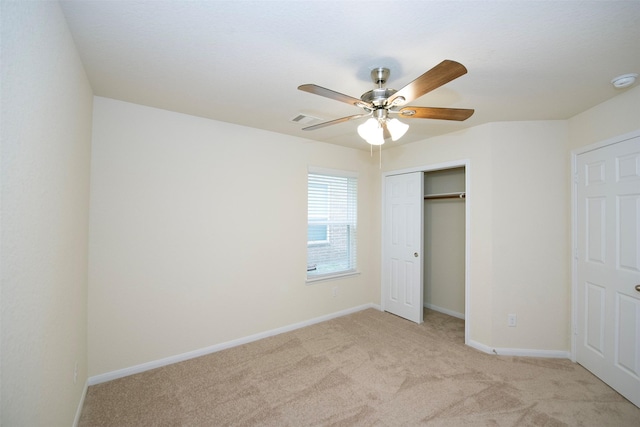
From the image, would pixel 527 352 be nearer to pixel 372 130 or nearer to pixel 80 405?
pixel 372 130

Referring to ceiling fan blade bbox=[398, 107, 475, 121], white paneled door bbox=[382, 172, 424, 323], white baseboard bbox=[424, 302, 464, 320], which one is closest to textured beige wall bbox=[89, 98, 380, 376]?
white paneled door bbox=[382, 172, 424, 323]

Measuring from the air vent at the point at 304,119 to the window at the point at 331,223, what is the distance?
0.83m

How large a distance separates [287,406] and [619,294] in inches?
112

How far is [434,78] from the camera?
1419 millimetres

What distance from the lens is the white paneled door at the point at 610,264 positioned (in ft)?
7.18

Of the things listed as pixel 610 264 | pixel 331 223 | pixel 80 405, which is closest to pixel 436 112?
pixel 610 264

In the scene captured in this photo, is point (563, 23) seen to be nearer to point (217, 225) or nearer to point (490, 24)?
point (490, 24)

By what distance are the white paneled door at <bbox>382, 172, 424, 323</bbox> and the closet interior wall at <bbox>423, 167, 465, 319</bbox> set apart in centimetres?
61

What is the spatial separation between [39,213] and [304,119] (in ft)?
7.36

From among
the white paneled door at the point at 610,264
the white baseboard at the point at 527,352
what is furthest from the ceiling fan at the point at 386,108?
the white baseboard at the point at 527,352

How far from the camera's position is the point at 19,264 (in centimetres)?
99

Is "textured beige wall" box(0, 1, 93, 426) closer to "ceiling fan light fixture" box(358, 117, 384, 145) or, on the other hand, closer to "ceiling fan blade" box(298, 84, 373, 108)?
"ceiling fan blade" box(298, 84, 373, 108)

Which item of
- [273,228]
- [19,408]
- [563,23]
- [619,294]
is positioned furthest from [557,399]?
[19,408]

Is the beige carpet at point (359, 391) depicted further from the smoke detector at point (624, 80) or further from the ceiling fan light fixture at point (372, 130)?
the smoke detector at point (624, 80)
